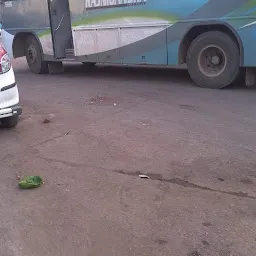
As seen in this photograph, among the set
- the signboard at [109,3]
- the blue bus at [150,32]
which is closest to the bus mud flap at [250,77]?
the blue bus at [150,32]

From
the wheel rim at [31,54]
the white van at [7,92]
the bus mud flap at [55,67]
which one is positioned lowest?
the bus mud flap at [55,67]

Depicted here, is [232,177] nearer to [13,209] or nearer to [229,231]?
[229,231]

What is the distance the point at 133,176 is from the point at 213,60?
5.10m

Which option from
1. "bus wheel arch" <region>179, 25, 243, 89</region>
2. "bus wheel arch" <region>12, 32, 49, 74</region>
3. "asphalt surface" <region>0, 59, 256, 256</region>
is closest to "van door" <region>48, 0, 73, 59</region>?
"bus wheel arch" <region>12, 32, 49, 74</region>

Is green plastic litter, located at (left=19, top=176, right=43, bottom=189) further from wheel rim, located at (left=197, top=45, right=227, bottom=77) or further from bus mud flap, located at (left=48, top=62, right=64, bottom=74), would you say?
bus mud flap, located at (left=48, top=62, right=64, bottom=74)

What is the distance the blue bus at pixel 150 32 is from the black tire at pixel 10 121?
4.00 meters

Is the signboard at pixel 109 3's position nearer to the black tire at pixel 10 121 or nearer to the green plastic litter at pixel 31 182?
the black tire at pixel 10 121

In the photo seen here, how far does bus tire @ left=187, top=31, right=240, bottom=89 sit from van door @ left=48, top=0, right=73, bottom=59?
3.84 metres

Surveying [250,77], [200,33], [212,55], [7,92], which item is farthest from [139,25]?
[7,92]

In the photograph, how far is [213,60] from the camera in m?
9.17

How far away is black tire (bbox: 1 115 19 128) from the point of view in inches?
266

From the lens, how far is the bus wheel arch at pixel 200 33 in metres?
8.54

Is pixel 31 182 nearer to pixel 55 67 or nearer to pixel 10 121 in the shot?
pixel 10 121

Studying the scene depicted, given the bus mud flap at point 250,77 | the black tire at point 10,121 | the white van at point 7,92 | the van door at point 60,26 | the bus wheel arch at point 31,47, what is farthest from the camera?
the bus wheel arch at point 31,47
